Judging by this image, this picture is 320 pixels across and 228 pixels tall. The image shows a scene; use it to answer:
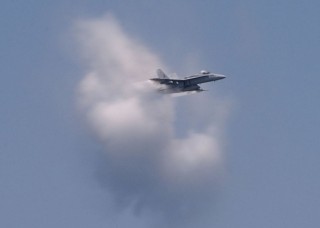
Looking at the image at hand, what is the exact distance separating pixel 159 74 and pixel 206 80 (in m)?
11.4

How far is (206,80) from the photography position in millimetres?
152125

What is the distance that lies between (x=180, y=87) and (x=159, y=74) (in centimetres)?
672

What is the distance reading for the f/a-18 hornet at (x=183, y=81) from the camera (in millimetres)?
146375

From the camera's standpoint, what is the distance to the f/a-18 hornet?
480 feet

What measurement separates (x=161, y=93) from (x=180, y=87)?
17.6ft

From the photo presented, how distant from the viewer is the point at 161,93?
14575 centimetres

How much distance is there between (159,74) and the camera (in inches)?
5969

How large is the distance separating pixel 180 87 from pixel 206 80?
7.60 meters

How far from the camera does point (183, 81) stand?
488ft
